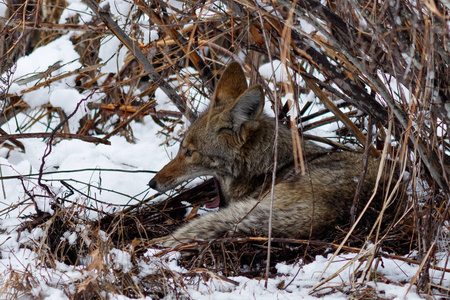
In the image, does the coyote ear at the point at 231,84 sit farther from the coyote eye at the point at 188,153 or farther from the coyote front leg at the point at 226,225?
the coyote front leg at the point at 226,225

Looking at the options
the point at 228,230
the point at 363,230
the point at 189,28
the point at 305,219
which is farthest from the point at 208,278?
the point at 189,28

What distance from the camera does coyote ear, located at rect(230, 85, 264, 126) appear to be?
3412mm

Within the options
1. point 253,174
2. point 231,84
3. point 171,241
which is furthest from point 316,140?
point 171,241

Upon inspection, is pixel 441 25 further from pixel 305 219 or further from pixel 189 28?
pixel 189 28

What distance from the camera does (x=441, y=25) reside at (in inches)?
87.0

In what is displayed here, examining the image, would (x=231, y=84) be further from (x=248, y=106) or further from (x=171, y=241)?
(x=171, y=241)

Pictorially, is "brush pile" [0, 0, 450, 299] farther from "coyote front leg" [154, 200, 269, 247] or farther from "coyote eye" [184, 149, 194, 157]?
"coyote eye" [184, 149, 194, 157]

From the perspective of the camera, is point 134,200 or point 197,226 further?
point 134,200

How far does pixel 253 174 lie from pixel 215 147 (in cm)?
34

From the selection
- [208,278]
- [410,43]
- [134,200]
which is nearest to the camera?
[410,43]

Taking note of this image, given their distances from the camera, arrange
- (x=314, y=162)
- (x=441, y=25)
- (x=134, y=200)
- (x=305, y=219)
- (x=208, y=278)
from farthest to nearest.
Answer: (x=134, y=200)
(x=314, y=162)
(x=305, y=219)
(x=208, y=278)
(x=441, y=25)

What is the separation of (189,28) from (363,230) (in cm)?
214

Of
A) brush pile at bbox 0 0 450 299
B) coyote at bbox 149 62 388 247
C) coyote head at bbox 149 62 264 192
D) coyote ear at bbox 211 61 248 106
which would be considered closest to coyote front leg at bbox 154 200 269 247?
coyote at bbox 149 62 388 247

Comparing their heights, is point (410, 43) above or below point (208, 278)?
above
